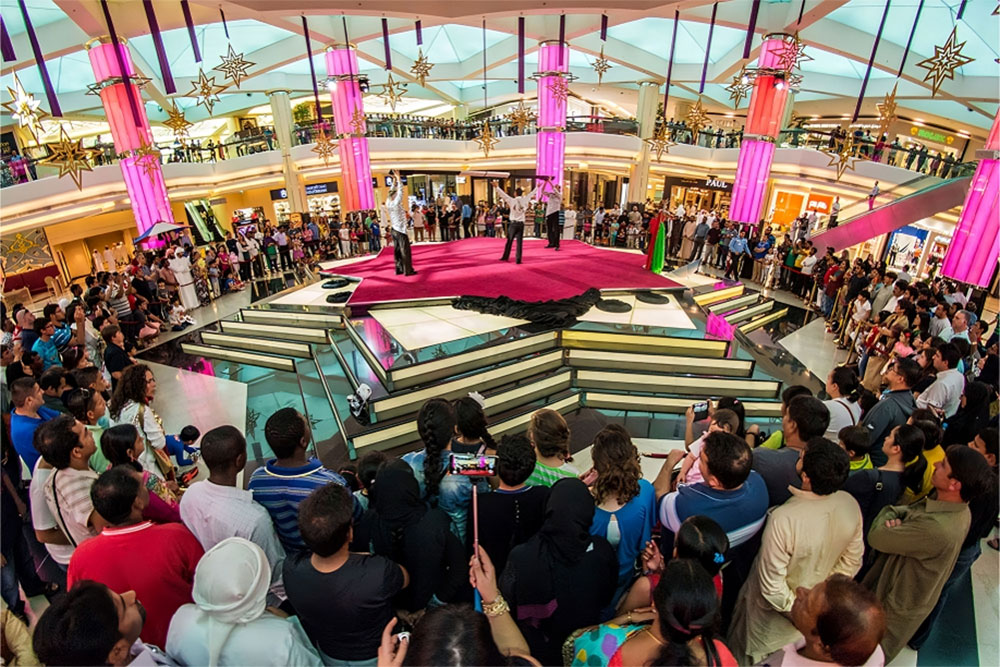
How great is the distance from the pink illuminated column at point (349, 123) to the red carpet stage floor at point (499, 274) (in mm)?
3609

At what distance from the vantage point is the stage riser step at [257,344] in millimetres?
6805

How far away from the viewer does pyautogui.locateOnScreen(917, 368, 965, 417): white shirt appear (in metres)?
3.63

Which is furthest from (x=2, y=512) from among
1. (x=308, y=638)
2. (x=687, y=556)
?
(x=687, y=556)

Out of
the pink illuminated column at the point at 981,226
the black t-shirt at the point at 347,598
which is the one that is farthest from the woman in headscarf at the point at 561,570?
the pink illuminated column at the point at 981,226

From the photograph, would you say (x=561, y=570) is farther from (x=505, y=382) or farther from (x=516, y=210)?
(x=516, y=210)

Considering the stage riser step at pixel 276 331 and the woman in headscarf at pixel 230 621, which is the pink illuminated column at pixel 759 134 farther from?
the woman in headscarf at pixel 230 621

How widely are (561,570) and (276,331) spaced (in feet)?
22.3

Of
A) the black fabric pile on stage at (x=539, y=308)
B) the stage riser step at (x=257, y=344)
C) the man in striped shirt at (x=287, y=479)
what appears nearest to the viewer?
the man in striped shirt at (x=287, y=479)

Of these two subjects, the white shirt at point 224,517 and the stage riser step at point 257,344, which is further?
the stage riser step at point 257,344

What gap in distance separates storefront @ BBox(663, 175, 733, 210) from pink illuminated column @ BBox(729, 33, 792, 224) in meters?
5.50

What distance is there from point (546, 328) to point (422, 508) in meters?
4.32

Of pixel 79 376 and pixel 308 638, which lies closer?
pixel 308 638

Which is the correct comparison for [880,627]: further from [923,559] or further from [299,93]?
[299,93]

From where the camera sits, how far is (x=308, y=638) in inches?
70.1
